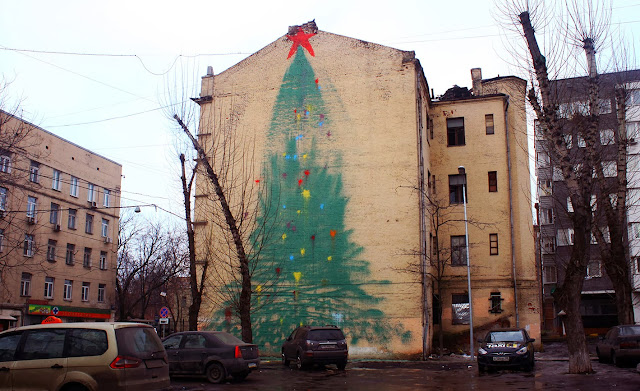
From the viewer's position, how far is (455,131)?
108 feet

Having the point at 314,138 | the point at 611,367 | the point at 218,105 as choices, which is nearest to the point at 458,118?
the point at 314,138

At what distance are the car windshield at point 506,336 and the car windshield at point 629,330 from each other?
3.83m

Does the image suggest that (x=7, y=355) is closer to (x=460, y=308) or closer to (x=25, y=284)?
(x=460, y=308)

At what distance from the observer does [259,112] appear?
3088 centimetres

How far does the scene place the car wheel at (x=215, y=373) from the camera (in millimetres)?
16406

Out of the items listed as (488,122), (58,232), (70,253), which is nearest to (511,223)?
(488,122)

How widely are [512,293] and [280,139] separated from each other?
1454 cm

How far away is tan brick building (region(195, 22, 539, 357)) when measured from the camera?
27.4 meters

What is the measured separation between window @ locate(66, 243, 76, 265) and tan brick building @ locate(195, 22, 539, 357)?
1549 cm

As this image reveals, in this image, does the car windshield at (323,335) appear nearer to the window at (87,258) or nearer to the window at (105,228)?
the window at (87,258)

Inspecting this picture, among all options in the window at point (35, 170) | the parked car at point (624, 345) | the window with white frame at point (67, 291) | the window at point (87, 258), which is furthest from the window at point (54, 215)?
the parked car at point (624, 345)

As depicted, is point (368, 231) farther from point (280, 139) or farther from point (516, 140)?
point (516, 140)

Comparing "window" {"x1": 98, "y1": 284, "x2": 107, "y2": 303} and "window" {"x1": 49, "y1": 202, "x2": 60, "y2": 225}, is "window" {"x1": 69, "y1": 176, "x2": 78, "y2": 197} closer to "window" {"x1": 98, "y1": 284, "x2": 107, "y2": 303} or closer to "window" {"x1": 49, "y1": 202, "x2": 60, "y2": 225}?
"window" {"x1": 49, "y1": 202, "x2": 60, "y2": 225}

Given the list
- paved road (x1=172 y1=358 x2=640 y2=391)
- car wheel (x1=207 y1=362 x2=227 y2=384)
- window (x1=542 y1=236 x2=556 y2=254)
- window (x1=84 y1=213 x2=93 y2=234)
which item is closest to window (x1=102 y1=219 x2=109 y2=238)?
window (x1=84 y1=213 x2=93 y2=234)
